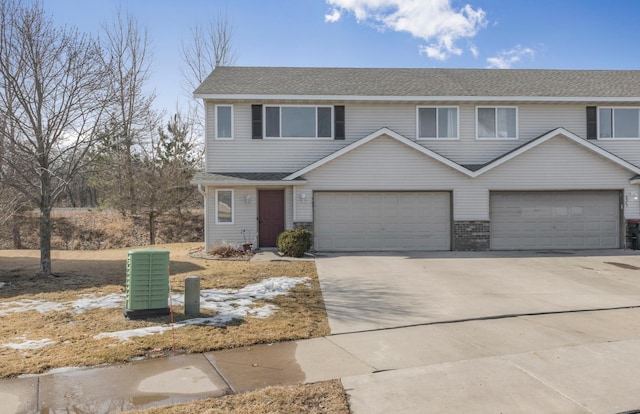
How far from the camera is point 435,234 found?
53.0 feet

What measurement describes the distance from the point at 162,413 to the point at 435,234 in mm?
13560

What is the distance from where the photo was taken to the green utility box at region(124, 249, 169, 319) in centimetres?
682

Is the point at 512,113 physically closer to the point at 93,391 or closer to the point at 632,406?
the point at 632,406

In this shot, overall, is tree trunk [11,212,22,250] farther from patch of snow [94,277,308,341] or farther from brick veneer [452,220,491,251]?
brick veneer [452,220,491,251]

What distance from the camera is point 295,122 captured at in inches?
642

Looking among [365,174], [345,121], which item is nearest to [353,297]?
[365,174]

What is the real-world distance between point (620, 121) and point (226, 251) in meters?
15.5

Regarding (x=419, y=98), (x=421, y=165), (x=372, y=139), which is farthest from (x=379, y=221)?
(x=419, y=98)

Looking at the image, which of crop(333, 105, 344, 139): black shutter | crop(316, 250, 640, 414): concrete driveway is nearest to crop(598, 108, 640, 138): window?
crop(316, 250, 640, 414): concrete driveway

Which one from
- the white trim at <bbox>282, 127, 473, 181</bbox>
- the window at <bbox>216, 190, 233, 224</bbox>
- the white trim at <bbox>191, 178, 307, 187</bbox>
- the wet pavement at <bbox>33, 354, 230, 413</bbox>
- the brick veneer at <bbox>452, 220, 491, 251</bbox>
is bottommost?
the wet pavement at <bbox>33, 354, 230, 413</bbox>

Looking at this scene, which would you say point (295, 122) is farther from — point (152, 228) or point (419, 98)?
point (152, 228)

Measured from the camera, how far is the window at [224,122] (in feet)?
52.6

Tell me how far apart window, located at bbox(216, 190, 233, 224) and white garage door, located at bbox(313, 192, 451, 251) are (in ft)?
10.0

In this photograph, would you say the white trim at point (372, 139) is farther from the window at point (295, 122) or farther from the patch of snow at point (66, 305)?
the patch of snow at point (66, 305)
